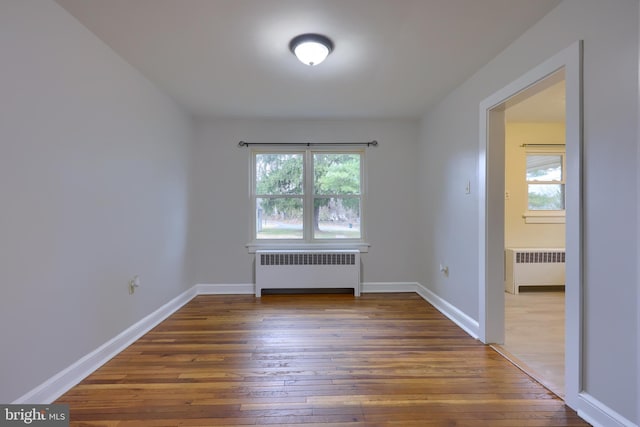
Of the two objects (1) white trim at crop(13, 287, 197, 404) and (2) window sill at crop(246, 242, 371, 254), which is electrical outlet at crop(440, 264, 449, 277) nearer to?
(2) window sill at crop(246, 242, 371, 254)

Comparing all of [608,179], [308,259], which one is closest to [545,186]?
[608,179]

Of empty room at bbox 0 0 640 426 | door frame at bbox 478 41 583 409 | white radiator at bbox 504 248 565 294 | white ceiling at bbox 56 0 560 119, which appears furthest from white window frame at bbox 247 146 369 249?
white radiator at bbox 504 248 565 294

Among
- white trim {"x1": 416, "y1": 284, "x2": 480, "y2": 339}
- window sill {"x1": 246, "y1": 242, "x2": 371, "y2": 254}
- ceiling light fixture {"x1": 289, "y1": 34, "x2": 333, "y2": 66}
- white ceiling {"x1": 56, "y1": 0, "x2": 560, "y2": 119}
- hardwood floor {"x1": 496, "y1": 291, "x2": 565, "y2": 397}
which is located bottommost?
hardwood floor {"x1": 496, "y1": 291, "x2": 565, "y2": 397}

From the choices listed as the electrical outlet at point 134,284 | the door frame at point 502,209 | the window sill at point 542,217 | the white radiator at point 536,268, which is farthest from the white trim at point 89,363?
the window sill at point 542,217

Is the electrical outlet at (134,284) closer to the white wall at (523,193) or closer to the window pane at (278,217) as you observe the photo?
the window pane at (278,217)

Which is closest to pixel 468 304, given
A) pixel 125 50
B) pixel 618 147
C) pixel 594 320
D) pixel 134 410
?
pixel 594 320

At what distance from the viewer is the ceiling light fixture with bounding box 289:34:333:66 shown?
6.84 feet

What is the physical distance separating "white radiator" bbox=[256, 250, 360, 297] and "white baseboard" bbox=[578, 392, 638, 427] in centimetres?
252

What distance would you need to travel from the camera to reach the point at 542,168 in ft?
14.5

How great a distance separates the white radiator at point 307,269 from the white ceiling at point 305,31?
191 cm

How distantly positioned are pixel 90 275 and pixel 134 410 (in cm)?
94

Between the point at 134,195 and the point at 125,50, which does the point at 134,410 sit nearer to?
the point at 134,195

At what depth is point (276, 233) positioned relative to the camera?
4.20 m

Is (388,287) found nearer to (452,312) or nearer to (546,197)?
(452,312)
